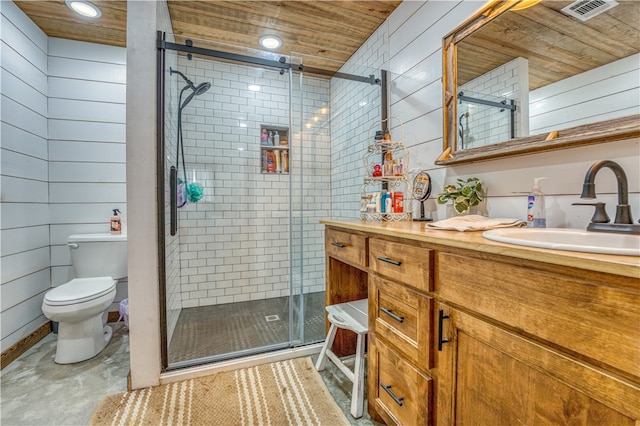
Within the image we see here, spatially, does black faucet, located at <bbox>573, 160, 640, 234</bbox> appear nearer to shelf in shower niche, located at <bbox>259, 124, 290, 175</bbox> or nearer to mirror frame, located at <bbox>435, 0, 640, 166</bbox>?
mirror frame, located at <bbox>435, 0, 640, 166</bbox>

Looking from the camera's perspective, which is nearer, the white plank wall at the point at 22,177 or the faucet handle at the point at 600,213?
the faucet handle at the point at 600,213

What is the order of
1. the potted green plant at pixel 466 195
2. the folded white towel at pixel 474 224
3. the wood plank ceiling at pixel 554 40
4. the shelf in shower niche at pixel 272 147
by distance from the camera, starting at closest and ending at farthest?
1. the wood plank ceiling at pixel 554 40
2. the folded white towel at pixel 474 224
3. the potted green plant at pixel 466 195
4. the shelf in shower niche at pixel 272 147

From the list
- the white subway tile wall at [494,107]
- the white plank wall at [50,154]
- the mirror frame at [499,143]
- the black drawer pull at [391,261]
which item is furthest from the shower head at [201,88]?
the black drawer pull at [391,261]

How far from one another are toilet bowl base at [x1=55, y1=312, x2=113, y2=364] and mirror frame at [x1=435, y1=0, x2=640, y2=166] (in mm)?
2479

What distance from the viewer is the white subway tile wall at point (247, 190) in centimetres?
233

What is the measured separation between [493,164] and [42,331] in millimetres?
3253

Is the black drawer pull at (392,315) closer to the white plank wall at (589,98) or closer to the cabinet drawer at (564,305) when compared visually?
the cabinet drawer at (564,305)

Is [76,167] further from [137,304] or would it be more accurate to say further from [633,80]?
[633,80]

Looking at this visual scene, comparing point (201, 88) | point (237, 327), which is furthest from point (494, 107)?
point (237, 327)

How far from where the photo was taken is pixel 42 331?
2174 millimetres

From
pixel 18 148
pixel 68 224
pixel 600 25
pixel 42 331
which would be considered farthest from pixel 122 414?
pixel 600 25

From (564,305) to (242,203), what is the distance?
2431mm

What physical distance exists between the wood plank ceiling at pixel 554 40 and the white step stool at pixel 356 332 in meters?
1.29

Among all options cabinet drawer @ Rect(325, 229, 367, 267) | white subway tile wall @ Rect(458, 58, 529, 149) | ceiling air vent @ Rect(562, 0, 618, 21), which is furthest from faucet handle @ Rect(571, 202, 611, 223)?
cabinet drawer @ Rect(325, 229, 367, 267)
